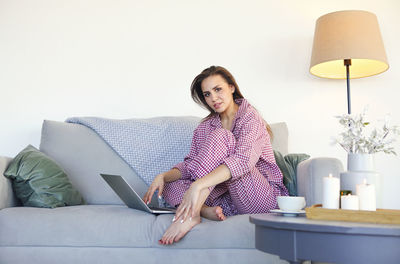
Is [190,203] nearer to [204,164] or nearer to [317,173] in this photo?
[204,164]

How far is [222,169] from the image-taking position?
1.66m

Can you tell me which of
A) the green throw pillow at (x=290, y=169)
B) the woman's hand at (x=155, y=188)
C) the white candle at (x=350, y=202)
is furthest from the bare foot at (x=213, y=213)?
the white candle at (x=350, y=202)

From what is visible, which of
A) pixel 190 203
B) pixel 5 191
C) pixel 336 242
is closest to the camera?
pixel 336 242

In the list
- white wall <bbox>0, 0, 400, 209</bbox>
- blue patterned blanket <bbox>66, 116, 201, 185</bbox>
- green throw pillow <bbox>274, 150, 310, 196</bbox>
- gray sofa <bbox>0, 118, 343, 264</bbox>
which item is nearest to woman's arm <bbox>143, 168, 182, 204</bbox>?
gray sofa <bbox>0, 118, 343, 264</bbox>

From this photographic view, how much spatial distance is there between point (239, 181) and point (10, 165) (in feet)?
3.18

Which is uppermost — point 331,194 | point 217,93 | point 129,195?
point 217,93

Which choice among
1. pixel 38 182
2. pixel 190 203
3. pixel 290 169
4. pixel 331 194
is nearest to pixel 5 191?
pixel 38 182

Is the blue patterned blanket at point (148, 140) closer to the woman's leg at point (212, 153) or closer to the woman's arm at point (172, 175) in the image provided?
the woman's arm at point (172, 175)

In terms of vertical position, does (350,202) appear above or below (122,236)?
above

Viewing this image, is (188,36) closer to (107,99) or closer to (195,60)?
(195,60)

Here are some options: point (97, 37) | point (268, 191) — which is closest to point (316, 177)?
point (268, 191)

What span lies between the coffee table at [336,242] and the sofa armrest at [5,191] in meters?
1.27

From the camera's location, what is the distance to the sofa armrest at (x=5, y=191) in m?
1.92

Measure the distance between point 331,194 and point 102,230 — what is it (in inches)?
34.3
